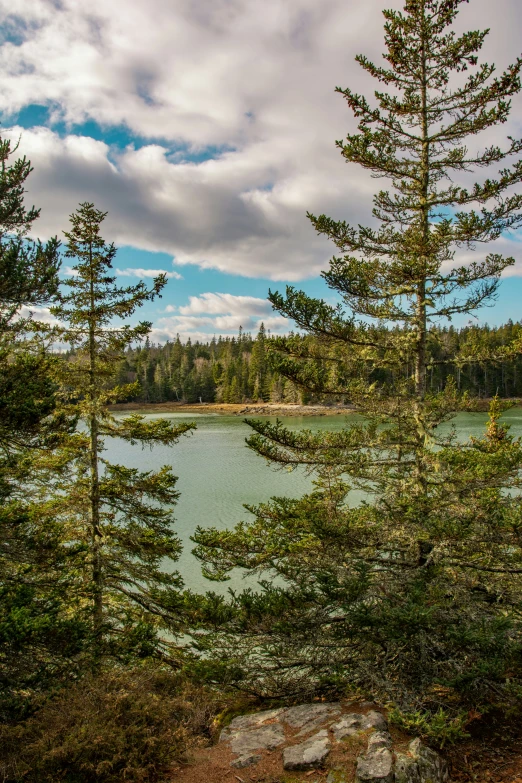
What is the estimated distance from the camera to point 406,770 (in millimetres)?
3301

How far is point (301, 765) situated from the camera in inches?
145

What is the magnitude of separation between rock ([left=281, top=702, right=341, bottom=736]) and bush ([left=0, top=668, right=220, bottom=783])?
3.56ft

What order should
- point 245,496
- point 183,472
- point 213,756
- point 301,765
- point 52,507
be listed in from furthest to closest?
point 183,472
point 245,496
point 52,507
point 213,756
point 301,765

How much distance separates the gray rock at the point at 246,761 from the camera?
394 centimetres

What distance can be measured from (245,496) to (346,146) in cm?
1860

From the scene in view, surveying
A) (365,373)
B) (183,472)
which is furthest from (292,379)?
(183,472)

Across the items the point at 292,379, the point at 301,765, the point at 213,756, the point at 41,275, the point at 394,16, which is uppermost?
the point at 394,16

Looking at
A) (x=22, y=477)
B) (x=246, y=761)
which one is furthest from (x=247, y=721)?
(x=22, y=477)

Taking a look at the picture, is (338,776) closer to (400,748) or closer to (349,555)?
(400,748)

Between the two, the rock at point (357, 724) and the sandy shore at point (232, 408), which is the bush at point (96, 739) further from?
the sandy shore at point (232, 408)

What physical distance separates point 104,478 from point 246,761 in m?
5.29

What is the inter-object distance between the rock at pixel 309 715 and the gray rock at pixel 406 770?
46.7 inches

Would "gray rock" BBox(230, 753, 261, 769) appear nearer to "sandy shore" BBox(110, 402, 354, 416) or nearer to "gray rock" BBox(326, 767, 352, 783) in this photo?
"gray rock" BBox(326, 767, 352, 783)

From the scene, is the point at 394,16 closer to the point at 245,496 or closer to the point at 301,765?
the point at 301,765
